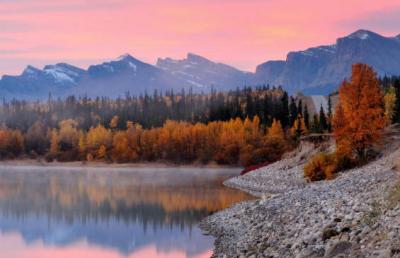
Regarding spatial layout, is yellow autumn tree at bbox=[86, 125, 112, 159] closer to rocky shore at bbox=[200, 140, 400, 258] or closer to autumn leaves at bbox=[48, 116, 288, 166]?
autumn leaves at bbox=[48, 116, 288, 166]

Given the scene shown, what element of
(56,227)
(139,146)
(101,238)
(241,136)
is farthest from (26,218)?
(139,146)

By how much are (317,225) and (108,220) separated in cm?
3104

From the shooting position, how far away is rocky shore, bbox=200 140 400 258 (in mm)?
20812

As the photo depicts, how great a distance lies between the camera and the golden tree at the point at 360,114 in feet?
208

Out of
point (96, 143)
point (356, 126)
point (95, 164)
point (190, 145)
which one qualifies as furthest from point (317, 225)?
point (96, 143)

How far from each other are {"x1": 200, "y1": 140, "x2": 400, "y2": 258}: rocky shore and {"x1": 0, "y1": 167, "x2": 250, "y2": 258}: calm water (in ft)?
8.68

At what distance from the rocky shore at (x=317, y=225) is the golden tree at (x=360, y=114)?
65.8 ft

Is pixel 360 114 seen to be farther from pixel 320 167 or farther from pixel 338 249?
pixel 338 249

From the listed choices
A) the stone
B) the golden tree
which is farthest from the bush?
the stone

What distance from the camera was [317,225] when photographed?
86.7ft

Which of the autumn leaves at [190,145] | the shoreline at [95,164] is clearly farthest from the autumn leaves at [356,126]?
the shoreline at [95,164]

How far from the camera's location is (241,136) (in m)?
166

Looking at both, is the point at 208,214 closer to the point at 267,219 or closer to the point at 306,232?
the point at 267,219

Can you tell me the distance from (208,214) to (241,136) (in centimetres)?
11365
